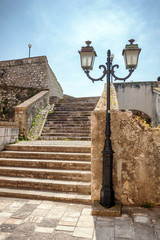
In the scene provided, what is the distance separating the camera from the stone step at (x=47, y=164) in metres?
4.45

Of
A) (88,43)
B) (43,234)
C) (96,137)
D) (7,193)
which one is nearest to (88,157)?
(96,137)

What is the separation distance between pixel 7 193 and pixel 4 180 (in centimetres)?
48

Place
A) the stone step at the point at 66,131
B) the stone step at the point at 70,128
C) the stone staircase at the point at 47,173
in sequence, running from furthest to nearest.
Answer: the stone step at the point at 70,128
the stone step at the point at 66,131
the stone staircase at the point at 47,173

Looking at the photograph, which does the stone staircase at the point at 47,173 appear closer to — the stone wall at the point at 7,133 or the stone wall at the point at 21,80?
the stone wall at the point at 7,133

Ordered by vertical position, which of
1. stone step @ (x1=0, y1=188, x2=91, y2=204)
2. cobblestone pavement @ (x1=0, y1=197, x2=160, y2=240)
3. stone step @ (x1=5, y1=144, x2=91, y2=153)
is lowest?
cobblestone pavement @ (x1=0, y1=197, x2=160, y2=240)

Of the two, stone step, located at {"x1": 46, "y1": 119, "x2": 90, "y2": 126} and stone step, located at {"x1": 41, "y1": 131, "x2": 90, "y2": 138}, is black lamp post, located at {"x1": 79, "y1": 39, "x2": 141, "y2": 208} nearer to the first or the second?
stone step, located at {"x1": 41, "y1": 131, "x2": 90, "y2": 138}

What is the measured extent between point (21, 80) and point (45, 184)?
11.7m

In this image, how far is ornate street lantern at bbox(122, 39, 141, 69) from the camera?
325 cm

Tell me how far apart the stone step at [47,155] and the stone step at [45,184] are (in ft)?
2.71

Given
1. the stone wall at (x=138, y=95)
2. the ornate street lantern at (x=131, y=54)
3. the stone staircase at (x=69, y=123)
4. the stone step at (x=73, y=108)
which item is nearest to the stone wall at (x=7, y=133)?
the stone staircase at (x=69, y=123)

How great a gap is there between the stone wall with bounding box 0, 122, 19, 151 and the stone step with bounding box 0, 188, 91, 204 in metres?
2.22

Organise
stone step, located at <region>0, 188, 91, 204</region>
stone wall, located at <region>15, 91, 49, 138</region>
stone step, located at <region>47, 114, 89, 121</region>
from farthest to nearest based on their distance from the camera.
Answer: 1. stone step, located at <region>47, 114, 89, 121</region>
2. stone wall, located at <region>15, 91, 49, 138</region>
3. stone step, located at <region>0, 188, 91, 204</region>

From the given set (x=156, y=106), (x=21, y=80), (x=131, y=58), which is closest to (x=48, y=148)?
(x=131, y=58)

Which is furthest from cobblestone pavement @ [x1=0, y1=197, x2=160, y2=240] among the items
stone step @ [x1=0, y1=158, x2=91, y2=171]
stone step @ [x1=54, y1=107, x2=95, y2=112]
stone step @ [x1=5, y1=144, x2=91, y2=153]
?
stone step @ [x1=54, y1=107, x2=95, y2=112]
